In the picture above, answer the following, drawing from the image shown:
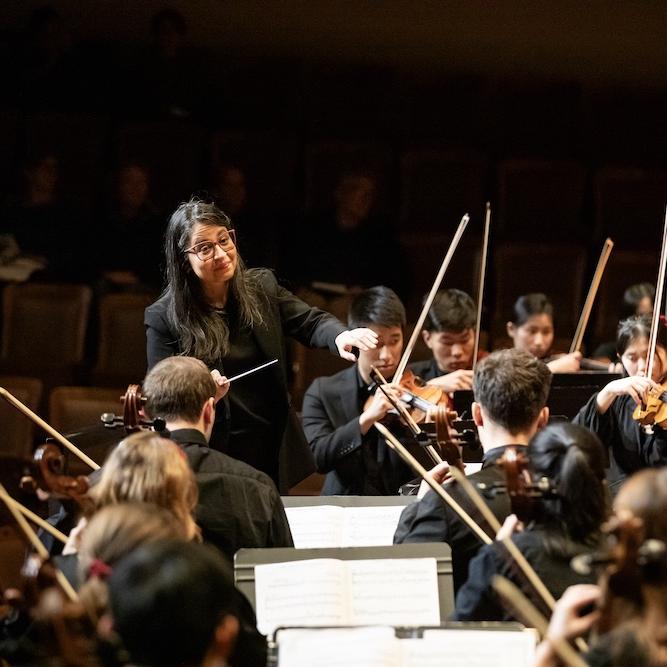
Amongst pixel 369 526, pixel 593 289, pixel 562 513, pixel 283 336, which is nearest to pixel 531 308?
pixel 593 289

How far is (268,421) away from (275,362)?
190 millimetres

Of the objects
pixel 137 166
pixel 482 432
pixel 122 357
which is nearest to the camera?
pixel 482 432

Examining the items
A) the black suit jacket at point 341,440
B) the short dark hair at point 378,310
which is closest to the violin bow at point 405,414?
the black suit jacket at point 341,440

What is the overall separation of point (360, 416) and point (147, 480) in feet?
5.50

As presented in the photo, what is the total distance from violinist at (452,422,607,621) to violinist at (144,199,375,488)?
114 cm

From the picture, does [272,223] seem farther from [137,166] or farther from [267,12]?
[267,12]

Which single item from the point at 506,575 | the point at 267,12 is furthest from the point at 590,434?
the point at 267,12

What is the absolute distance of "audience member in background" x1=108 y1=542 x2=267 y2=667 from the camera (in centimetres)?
167

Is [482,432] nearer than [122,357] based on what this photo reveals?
Yes

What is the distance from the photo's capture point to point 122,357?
5.38 meters

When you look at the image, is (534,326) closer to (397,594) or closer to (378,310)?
(378,310)

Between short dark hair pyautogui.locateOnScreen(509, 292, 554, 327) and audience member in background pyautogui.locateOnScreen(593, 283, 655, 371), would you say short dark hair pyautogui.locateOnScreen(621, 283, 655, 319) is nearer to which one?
A: audience member in background pyautogui.locateOnScreen(593, 283, 655, 371)

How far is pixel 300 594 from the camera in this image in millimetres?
2555

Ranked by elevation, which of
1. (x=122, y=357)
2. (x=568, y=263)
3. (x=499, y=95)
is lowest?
(x=122, y=357)
